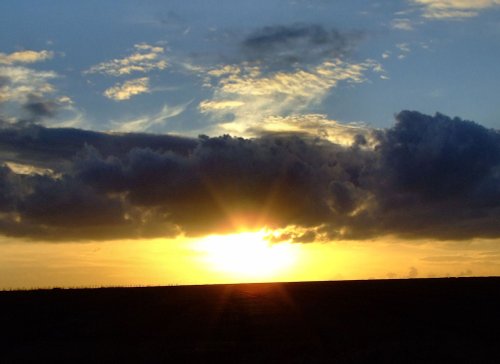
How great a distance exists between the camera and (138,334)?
2015 inches

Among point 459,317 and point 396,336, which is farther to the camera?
point 459,317

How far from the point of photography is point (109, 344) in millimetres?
46562

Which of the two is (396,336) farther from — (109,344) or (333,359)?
(109,344)

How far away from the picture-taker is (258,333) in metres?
50.8

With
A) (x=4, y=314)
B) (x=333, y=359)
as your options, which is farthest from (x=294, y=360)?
(x=4, y=314)

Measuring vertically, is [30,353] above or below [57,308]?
below

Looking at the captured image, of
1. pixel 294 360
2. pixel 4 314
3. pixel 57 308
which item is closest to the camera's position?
pixel 294 360

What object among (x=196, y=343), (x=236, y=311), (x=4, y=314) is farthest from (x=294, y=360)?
(x=4, y=314)

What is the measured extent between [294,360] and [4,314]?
4335 centimetres

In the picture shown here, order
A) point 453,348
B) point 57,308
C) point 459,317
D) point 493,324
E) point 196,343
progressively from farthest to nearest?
point 57,308 < point 459,317 < point 493,324 < point 196,343 < point 453,348

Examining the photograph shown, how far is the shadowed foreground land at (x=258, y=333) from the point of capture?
132ft

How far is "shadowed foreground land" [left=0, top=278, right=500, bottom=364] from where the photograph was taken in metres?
40.1

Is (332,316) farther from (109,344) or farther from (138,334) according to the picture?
(109,344)

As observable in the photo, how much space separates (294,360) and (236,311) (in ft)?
112
